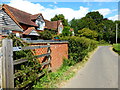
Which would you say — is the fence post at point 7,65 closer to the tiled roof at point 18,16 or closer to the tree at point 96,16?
the tiled roof at point 18,16

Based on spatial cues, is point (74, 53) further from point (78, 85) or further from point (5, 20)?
point (5, 20)

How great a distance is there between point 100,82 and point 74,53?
3.47m

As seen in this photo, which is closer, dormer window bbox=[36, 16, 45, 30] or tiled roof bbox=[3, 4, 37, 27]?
tiled roof bbox=[3, 4, 37, 27]

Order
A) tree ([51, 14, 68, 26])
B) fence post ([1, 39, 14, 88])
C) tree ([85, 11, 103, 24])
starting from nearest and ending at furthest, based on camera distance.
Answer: fence post ([1, 39, 14, 88]), tree ([51, 14, 68, 26]), tree ([85, 11, 103, 24])

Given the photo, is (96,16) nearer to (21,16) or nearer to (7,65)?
(21,16)

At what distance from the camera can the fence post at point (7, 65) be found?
7.74 ft

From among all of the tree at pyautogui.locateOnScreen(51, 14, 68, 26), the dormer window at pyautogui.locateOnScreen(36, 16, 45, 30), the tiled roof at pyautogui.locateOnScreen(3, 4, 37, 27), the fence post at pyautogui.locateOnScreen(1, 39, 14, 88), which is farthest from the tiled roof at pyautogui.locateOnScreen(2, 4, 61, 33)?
A: the tree at pyautogui.locateOnScreen(51, 14, 68, 26)

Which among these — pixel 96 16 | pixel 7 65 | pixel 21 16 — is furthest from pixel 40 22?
pixel 96 16

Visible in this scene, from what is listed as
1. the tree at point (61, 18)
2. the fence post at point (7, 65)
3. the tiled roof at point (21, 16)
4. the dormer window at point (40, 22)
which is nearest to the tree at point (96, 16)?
the tree at point (61, 18)

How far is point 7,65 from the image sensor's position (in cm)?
240

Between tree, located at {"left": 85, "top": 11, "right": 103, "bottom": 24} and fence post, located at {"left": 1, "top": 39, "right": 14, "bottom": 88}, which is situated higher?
tree, located at {"left": 85, "top": 11, "right": 103, "bottom": 24}

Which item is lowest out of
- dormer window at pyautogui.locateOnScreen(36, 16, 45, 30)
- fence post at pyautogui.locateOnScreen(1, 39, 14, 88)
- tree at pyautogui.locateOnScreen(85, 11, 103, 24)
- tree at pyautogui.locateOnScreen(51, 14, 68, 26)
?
fence post at pyautogui.locateOnScreen(1, 39, 14, 88)

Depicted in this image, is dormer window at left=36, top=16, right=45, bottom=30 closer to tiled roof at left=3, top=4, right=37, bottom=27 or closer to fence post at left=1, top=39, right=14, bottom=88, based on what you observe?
tiled roof at left=3, top=4, right=37, bottom=27

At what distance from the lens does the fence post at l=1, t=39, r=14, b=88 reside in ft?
7.74
